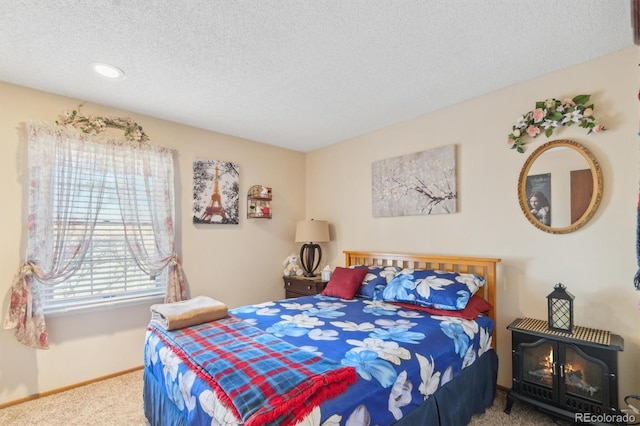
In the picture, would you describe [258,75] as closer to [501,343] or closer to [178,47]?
[178,47]

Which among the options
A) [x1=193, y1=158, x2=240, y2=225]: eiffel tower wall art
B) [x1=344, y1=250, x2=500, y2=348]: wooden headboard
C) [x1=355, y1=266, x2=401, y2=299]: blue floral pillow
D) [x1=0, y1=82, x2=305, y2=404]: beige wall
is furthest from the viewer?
[x1=193, y1=158, x2=240, y2=225]: eiffel tower wall art

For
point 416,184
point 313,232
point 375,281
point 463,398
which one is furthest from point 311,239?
point 463,398

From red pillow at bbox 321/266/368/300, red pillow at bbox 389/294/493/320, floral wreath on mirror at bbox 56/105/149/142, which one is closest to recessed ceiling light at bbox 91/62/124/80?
floral wreath on mirror at bbox 56/105/149/142

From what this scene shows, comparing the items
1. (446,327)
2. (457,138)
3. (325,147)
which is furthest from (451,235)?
(325,147)

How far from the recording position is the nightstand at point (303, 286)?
11.8 ft

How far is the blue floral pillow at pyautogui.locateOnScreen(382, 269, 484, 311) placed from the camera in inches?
92.1

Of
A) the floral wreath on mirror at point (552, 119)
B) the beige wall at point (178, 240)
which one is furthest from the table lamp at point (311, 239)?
the floral wreath on mirror at point (552, 119)

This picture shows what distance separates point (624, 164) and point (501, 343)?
1.61 meters

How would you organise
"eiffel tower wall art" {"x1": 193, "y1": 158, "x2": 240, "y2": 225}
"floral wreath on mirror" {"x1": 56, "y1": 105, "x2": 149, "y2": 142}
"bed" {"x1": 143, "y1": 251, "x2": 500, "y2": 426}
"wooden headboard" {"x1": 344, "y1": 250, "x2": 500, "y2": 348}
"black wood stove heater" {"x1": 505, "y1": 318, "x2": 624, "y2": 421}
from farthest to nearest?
"eiffel tower wall art" {"x1": 193, "y1": 158, "x2": 240, "y2": 225} → "floral wreath on mirror" {"x1": 56, "y1": 105, "x2": 149, "y2": 142} → "wooden headboard" {"x1": 344, "y1": 250, "x2": 500, "y2": 348} → "black wood stove heater" {"x1": 505, "y1": 318, "x2": 624, "y2": 421} → "bed" {"x1": 143, "y1": 251, "x2": 500, "y2": 426}

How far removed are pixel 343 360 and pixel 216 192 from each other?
8.63 ft

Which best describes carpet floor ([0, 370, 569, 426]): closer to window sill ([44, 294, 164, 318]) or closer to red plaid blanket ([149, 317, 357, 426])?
window sill ([44, 294, 164, 318])

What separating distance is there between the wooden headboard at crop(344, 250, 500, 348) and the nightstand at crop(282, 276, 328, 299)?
44 centimetres

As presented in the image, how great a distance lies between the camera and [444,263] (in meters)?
2.89

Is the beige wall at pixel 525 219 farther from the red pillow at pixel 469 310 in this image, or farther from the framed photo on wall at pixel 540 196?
the red pillow at pixel 469 310
